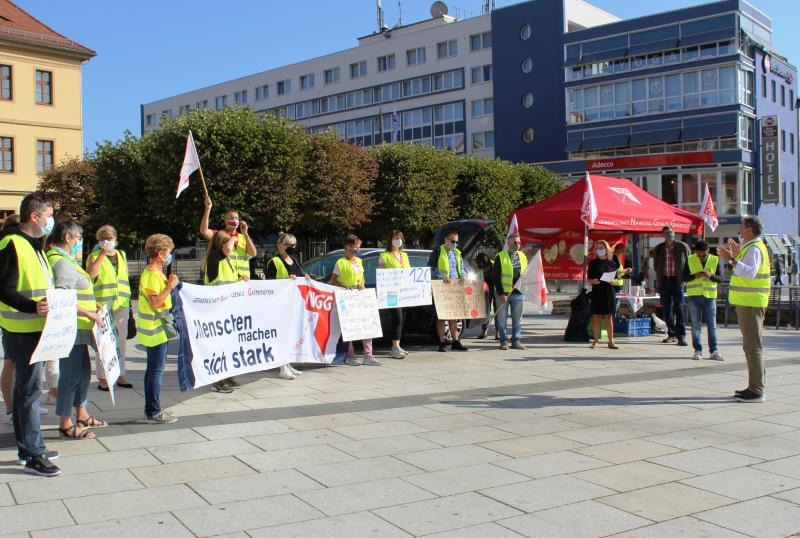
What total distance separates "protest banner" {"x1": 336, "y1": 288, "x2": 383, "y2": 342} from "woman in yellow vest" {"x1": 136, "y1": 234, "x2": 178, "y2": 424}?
360 cm

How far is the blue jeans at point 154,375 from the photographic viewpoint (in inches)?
271

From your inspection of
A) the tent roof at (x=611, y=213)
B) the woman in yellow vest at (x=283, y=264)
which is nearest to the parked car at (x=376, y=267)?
the woman in yellow vest at (x=283, y=264)

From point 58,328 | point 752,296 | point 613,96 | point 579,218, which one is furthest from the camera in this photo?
point 613,96

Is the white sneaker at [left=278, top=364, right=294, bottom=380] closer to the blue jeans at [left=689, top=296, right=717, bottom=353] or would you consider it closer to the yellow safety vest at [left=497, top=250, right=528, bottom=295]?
the yellow safety vest at [left=497, top=250, right=528, bottom=295]

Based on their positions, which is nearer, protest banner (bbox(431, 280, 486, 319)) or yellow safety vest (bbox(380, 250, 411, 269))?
yellow safety vest (bbox(380, 250, 411, 269))

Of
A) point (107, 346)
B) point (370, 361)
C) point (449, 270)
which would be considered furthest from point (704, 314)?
point (107, 346)

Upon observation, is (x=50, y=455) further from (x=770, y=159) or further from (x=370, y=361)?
(x=770, y=159)

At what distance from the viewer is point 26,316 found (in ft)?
18.1

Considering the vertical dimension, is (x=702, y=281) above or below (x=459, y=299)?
above

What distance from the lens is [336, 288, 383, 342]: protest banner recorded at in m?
10.5

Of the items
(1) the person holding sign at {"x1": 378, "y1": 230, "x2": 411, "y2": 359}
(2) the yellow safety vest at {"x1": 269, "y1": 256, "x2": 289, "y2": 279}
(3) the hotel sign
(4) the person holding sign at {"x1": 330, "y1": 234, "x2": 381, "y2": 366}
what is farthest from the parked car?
(3) the hotel sign

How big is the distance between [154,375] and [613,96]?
47633 millimetres

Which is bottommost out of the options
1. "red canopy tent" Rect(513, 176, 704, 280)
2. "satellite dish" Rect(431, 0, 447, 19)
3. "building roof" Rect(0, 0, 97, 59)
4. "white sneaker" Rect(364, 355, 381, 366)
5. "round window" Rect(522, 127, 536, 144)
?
"white sneaker" Rect(364, 355, 381, 366)

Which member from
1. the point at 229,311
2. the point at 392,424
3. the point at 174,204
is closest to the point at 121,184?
the point at 174,204
